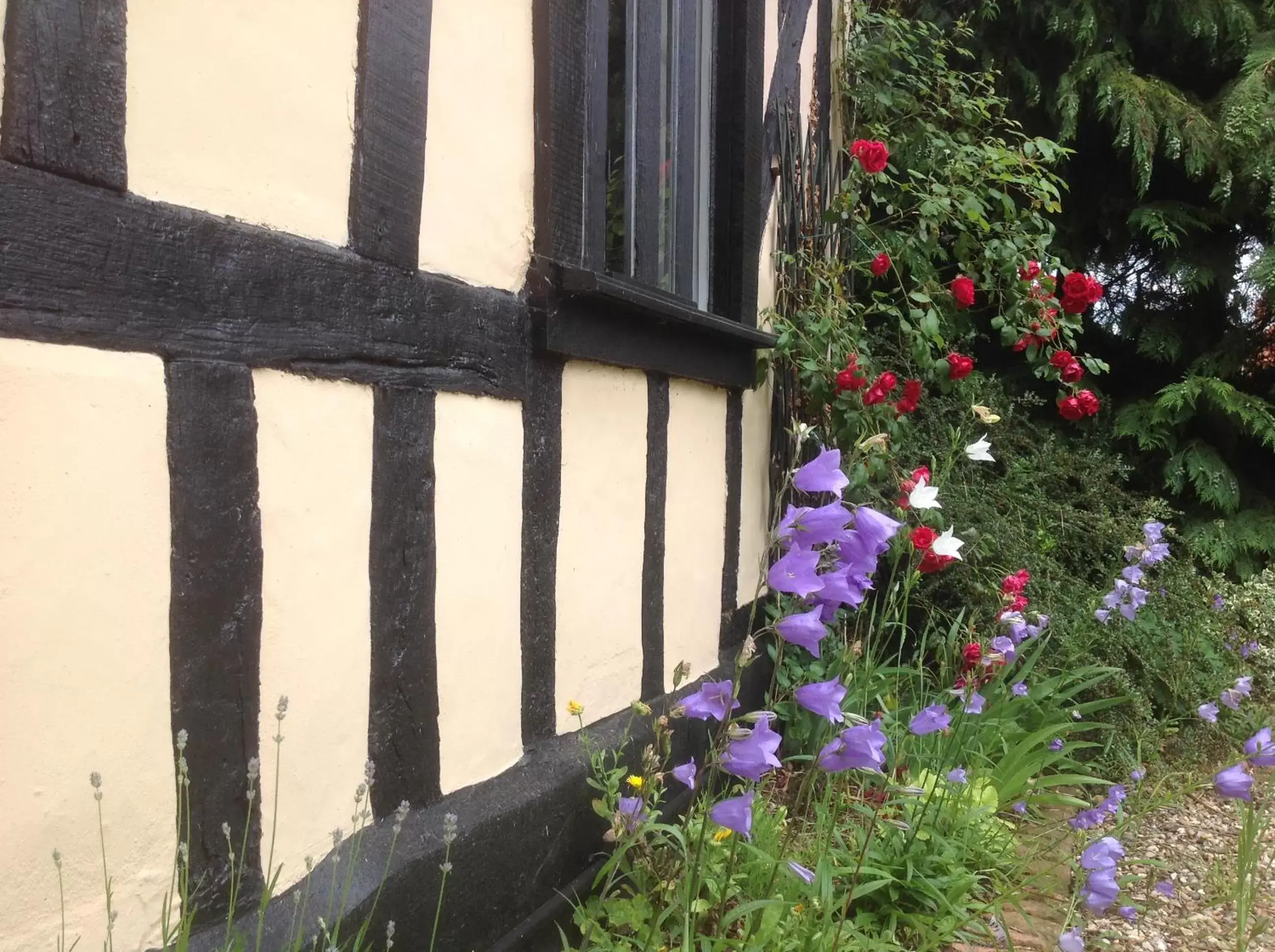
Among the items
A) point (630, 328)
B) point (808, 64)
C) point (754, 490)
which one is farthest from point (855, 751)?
point (808, 64)

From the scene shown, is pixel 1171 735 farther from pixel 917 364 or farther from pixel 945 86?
pixel 945 86

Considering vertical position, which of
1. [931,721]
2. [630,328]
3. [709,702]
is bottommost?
[931,721]

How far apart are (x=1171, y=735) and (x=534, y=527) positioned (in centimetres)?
294

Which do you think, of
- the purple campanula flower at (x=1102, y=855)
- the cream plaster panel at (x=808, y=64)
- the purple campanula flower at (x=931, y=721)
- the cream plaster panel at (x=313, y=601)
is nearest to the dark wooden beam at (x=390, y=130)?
the cream plaster panel at (x=313, y=601)

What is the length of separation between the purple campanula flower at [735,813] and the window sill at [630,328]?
90 centimetres

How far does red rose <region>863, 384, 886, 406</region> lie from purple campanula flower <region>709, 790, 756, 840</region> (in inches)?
64.7

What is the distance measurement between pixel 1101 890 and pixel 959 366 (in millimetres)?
1967

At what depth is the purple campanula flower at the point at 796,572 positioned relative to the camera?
5.30 ft

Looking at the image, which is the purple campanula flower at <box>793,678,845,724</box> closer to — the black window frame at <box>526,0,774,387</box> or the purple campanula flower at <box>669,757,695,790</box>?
the purple campanula flower at <box>669,757,695,790</box>

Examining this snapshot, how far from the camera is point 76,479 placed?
101cm

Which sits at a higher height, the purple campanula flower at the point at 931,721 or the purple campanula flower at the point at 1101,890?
the purple campanula flower at the point at 931,721

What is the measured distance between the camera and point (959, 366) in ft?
10.9

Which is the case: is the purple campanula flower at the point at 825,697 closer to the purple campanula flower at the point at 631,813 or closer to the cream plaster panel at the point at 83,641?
the purple campanula flower at the point at 631,813

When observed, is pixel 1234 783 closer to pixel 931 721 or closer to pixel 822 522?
pixel 931 721
